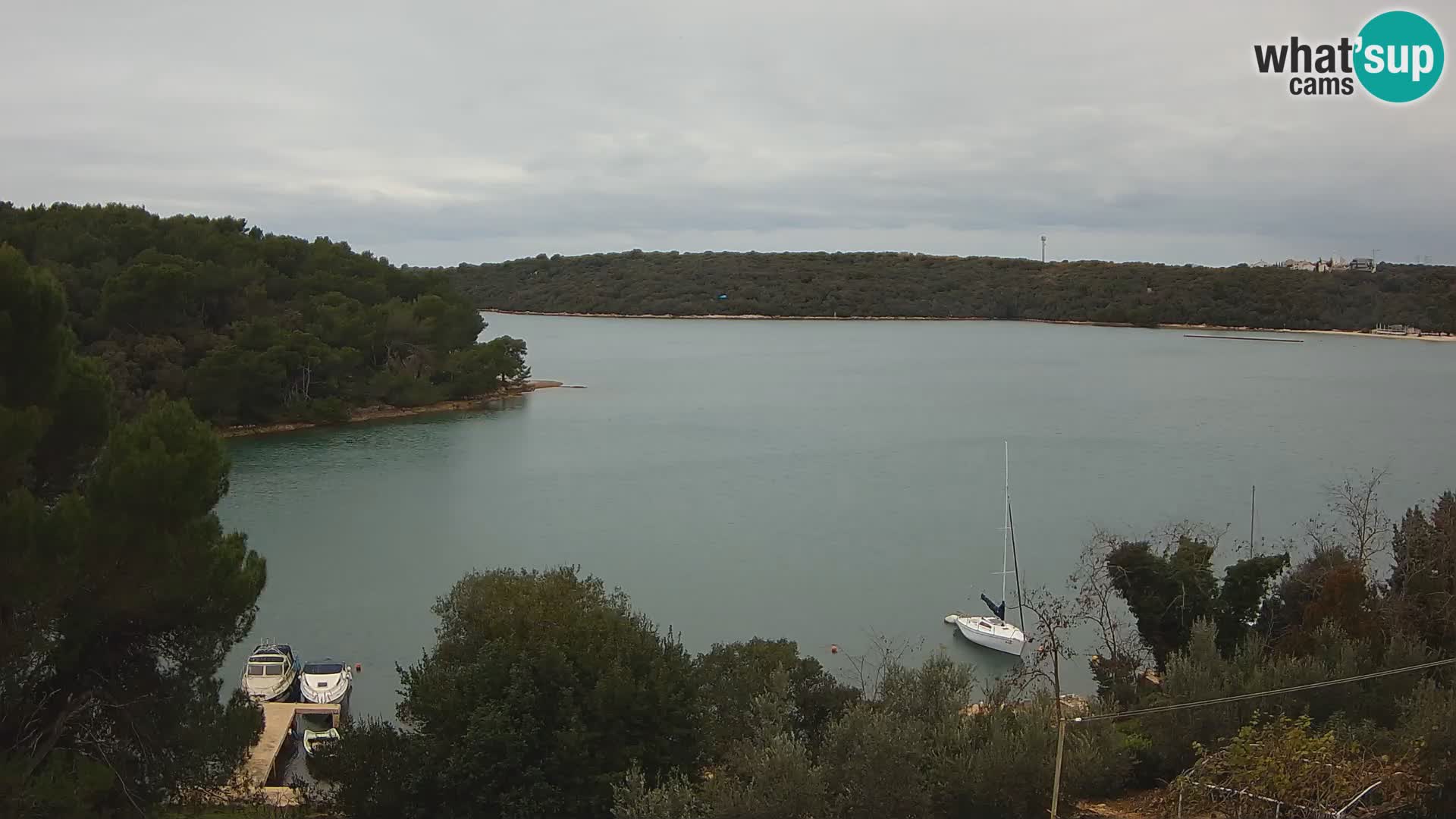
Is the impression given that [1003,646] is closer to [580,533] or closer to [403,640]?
[403,640]

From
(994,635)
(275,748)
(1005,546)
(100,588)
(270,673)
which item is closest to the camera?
(100,588)

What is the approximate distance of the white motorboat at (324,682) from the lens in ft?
42.5

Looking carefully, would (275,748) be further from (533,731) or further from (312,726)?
(533,731)

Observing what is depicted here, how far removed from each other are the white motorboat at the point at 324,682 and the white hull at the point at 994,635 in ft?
→ 26.4

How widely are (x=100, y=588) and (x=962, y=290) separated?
99660mm

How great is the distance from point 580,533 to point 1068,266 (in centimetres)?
9284

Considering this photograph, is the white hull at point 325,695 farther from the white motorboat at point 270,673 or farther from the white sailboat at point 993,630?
the white sailboat at point 993,630

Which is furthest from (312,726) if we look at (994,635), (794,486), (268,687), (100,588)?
(794,486)

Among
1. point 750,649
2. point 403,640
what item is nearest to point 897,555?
point 403,640

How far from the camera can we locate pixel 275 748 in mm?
11930

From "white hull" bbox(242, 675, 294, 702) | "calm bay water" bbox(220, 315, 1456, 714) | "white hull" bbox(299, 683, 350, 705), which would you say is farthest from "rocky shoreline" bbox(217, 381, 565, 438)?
"white hull" bbox(299, 683, 350, 705)

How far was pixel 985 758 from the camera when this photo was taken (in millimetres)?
7375

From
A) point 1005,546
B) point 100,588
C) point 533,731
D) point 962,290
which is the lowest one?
point 1005,546

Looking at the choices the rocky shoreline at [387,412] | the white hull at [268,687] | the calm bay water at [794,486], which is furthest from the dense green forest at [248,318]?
the white hull at [268,687]
